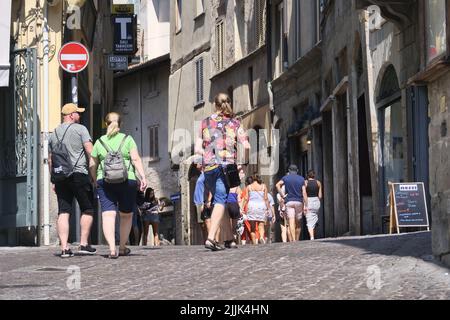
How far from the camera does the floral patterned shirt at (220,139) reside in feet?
55.7

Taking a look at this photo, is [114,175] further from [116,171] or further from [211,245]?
[211,245]

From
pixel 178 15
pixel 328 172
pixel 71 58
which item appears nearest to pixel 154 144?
pixel 178 15

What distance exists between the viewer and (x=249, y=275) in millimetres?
12633

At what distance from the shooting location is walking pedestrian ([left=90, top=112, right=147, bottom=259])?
16.1 metres

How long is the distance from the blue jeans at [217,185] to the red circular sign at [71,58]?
31.9 feet

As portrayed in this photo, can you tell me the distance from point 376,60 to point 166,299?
17.9 m

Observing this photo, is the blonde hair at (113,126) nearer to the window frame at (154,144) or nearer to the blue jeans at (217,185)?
the blue jeans at (217,185)

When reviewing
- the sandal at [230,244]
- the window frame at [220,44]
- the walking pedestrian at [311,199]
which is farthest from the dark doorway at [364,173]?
the window frame at [220,44]

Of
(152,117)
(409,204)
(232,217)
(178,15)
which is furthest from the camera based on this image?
(152,117)

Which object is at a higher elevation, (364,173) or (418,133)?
(418,133)

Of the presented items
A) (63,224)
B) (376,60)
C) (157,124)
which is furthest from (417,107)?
(157,124)

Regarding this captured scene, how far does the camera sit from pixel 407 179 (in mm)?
25453

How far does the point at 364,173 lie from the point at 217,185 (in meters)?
13.0

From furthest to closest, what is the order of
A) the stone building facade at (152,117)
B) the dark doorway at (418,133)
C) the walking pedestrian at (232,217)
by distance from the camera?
the stone building facade at (152,117) < the dark doorway at (418,133) < the walking pedestrian at (232,217)
